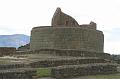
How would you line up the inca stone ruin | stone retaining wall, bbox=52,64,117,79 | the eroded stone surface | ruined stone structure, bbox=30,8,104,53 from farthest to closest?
the eroded stone surface
ruined stone structure, bbox=30,8,104,53
the inca stone ruin
stone retaining wall, bbox=52,64,117,79

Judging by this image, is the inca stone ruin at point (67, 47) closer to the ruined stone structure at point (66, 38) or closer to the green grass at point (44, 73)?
the ruined stone structure at point (66, 38)

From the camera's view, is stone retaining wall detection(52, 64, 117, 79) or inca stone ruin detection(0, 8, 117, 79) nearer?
stone retaining wall detection(52, 64, 117, 79)

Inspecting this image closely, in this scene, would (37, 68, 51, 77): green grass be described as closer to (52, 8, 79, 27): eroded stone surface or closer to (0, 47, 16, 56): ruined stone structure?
(0, 47, 16, 56): ruined stone structure

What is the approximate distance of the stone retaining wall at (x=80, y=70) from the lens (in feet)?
43.3

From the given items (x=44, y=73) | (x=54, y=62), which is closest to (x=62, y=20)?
(x=54, y=62)

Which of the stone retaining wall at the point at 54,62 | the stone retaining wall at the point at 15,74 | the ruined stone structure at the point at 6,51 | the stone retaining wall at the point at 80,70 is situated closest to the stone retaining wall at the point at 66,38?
the ruined stone structure at the point at 6,51

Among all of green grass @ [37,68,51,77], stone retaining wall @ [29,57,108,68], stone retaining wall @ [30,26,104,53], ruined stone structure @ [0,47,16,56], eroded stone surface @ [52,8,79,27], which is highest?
eroded stone surface @ [52,8,79,27]

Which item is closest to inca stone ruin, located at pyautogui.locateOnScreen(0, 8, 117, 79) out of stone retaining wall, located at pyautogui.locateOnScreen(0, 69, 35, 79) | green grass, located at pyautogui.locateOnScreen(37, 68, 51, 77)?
green grass, located at pyautogui.locateOnScreen(37, 68, 51, 77)

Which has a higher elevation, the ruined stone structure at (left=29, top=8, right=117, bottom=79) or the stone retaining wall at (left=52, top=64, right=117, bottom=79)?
the ruined stone structure at (left=29, top=8, right=117, bottom=79)

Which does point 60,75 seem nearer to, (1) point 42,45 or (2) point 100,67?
(2) point 100,67

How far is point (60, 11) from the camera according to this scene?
2520 cm

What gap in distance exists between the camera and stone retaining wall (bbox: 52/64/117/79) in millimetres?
13203

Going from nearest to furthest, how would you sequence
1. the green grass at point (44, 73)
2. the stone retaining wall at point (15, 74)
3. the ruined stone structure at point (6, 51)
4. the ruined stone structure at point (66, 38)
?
the stone retaining wall at point (15, 74)
the green grass at point (44, 73)
the ruined stone structure at point (6, 51)
the ruined stone structure at point (66, 38)

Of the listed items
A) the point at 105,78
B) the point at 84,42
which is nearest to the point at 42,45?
the point at 84,42
